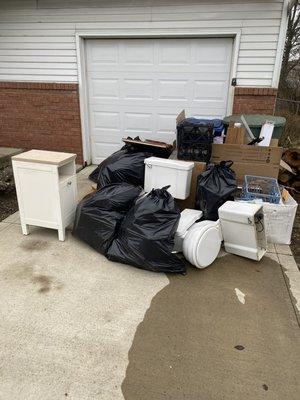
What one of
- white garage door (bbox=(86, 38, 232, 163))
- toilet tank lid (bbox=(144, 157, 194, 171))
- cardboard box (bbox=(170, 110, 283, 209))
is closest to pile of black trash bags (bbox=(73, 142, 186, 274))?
toilet tank lid (bbox=(144, 157, 194, 171))

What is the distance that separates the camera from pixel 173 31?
4.86 meters

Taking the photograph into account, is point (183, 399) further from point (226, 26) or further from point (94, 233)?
point (226, 26)

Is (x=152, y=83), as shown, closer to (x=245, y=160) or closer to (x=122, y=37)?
(x=122, y=37)

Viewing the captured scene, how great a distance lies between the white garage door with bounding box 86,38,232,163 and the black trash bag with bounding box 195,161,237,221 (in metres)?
2.23

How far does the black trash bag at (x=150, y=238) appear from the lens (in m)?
2.76

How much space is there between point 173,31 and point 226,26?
80 cm

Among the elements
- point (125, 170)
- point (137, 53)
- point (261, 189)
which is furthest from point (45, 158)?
point (137, 53)

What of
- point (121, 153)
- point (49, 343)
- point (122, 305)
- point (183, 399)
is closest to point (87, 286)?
point (122, 305)

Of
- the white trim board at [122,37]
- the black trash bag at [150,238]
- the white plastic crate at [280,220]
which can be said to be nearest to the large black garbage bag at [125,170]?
the black trash bag at [150,238]

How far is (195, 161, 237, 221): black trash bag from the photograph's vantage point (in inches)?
131

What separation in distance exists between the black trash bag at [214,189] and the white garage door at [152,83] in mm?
2231

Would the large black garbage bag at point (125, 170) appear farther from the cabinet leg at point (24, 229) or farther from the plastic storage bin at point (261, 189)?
the plastic storage bin at point (261, 189)

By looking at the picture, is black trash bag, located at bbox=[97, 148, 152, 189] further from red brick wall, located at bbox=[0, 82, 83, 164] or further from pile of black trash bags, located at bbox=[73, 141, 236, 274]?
red brick wall, located at bbox=[0, 82, 83, 164]

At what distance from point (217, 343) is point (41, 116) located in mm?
5116
